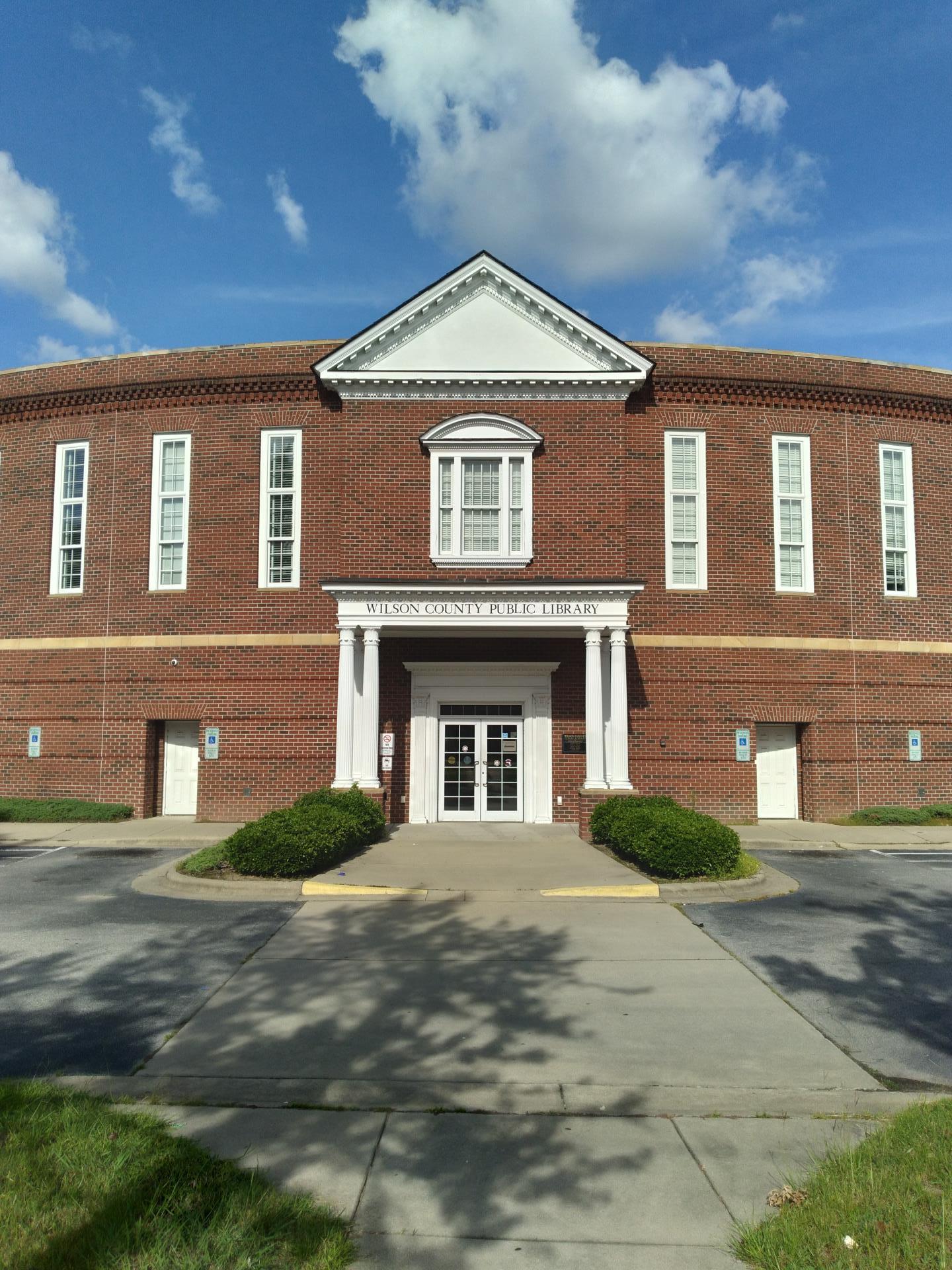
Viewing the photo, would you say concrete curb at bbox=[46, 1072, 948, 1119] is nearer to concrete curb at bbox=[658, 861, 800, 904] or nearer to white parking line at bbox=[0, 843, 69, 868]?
concrete curb at bbox=[658, 861, 800, 904]

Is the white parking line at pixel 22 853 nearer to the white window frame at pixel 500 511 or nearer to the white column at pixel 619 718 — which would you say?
the white window frame at pixel 500 511

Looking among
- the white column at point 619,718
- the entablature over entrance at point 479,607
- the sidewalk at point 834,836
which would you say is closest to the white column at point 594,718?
the white column at point 619,718

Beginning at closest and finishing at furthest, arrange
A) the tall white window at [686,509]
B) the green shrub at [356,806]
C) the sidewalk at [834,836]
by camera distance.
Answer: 1. the green shrub at [356,806]
2. the sidewalk at [834,836]
3. the tall white window at [686,509]

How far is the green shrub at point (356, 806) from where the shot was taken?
1326 centimetres

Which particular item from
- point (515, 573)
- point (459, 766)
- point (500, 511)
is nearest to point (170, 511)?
point (500, 511)

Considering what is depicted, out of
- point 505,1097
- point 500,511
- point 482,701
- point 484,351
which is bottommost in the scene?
point 505,1097

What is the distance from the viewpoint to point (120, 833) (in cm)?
A: 1539

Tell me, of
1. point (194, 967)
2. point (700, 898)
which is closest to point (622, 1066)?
point (194, 967)

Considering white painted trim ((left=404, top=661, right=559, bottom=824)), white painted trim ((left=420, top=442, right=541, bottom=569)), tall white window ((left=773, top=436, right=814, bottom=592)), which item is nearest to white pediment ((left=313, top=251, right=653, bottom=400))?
white painted trim ((left=420, top=442, right=541, bottom=569))

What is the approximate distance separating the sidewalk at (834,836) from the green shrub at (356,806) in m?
6.25

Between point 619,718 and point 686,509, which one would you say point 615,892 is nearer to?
point 619,718

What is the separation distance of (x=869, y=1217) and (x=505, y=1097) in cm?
218

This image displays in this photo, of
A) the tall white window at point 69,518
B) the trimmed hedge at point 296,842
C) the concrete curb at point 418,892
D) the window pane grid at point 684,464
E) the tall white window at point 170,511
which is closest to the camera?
the concrete curb at point 418,892

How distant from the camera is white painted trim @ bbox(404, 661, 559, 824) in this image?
1664 cm
